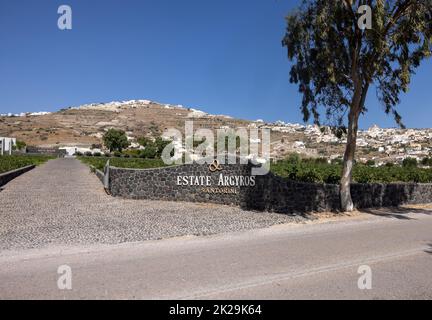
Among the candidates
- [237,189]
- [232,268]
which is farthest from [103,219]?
[232,268]

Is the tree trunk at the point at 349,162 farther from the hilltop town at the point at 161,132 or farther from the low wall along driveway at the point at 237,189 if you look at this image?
the hilltop town at the point at 161,132

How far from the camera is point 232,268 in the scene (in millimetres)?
7348

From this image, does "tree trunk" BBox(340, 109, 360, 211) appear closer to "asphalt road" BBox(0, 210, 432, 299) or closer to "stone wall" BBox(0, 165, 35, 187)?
"asphalt road" BBox(0, 210, 432, 299)

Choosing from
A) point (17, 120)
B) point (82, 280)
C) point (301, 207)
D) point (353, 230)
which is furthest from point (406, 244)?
point (17, 120)

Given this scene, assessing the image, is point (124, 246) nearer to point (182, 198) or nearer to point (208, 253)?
point (208, 253)

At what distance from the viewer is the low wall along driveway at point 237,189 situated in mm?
15945

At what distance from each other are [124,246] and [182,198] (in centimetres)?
846

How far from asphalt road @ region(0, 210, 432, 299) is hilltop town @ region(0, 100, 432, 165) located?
65989 millimetres

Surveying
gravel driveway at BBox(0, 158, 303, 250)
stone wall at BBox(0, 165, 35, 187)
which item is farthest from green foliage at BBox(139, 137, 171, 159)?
gravel driveway at BBox(0, 158, 303, 250)

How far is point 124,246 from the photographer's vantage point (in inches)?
359

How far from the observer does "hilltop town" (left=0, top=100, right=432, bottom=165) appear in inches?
3622

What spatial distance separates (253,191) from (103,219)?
6.26 m

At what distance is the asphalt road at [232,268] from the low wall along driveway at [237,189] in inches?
195

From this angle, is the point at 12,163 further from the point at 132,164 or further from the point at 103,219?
the point at 103,219
